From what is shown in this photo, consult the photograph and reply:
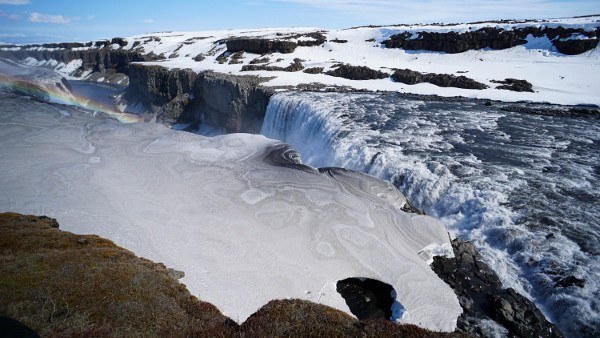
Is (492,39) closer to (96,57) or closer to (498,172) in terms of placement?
(498,172)

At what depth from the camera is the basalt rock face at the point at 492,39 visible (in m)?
49.6

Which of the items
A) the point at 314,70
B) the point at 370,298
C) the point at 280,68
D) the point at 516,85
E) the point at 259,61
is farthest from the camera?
the point at 259,61

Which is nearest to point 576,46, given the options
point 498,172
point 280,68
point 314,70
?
point 314,70

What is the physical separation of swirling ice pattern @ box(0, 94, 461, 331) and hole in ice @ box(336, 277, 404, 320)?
229mm

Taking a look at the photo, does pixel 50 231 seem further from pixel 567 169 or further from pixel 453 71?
pixel 453 71

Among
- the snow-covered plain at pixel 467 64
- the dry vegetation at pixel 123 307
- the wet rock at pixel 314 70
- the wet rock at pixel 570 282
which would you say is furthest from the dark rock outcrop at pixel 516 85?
the dry vegetation at pixel 123 307

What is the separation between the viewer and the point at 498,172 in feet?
61.0

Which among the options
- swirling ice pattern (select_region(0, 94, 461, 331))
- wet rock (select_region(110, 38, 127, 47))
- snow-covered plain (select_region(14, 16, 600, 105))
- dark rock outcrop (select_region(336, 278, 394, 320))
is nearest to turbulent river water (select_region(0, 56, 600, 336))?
swirling ice pattern (select_region(0, 94, 461, 331))

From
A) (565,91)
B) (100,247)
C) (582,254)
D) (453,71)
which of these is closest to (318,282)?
(100,247)

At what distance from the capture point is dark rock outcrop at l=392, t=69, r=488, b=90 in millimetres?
39987

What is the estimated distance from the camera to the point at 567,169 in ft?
60.6

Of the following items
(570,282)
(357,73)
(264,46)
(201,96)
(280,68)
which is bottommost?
(570,282)

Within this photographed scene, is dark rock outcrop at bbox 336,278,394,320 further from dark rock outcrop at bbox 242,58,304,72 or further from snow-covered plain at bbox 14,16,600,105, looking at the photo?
dark rock outcrop at bbox 242,58,304,72

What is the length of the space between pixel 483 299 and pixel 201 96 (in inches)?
1937
